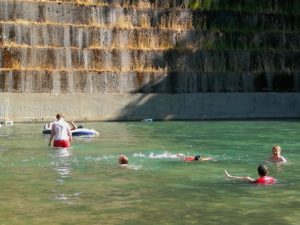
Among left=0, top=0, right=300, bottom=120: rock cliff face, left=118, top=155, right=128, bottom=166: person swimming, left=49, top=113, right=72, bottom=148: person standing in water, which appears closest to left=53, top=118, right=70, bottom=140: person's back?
left=49, top=113, right=72, bottom=148: person standing in water

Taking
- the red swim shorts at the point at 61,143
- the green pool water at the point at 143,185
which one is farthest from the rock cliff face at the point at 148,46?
the red swim shorts at the point at 61,143

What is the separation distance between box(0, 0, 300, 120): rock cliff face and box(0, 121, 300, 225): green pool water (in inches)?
582

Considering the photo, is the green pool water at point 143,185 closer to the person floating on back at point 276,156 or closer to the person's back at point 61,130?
the person floating on back at point 276,156

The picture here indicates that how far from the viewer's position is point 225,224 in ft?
30.2

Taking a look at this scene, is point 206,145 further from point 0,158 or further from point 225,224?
point 225,224

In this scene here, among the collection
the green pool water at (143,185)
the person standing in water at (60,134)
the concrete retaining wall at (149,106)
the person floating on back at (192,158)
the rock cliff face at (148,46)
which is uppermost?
the rock cliff face at (148,46)

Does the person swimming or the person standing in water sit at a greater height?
the person standing in water

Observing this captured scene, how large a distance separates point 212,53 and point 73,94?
9.67m

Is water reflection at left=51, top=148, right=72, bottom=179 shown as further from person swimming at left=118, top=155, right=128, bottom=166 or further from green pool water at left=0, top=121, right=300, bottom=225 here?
person swimming at left=118, top=155, right=128, bottom=166

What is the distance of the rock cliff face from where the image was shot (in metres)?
38.2

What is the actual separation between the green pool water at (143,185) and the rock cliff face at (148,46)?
48.5 ft

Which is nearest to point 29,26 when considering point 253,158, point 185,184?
point 253,158

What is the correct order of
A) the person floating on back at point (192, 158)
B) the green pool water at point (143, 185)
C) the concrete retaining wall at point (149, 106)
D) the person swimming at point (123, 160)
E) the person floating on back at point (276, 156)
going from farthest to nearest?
1. the concrete retaining wall at point (149, 106)
2. the person floating on back at point (192, 158)
3. the person floating on back at point (276, 156)
4. the person swimming at point (123, 160)
5. the green pool water at point (143, 185)

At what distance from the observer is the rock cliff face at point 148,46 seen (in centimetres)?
3816
